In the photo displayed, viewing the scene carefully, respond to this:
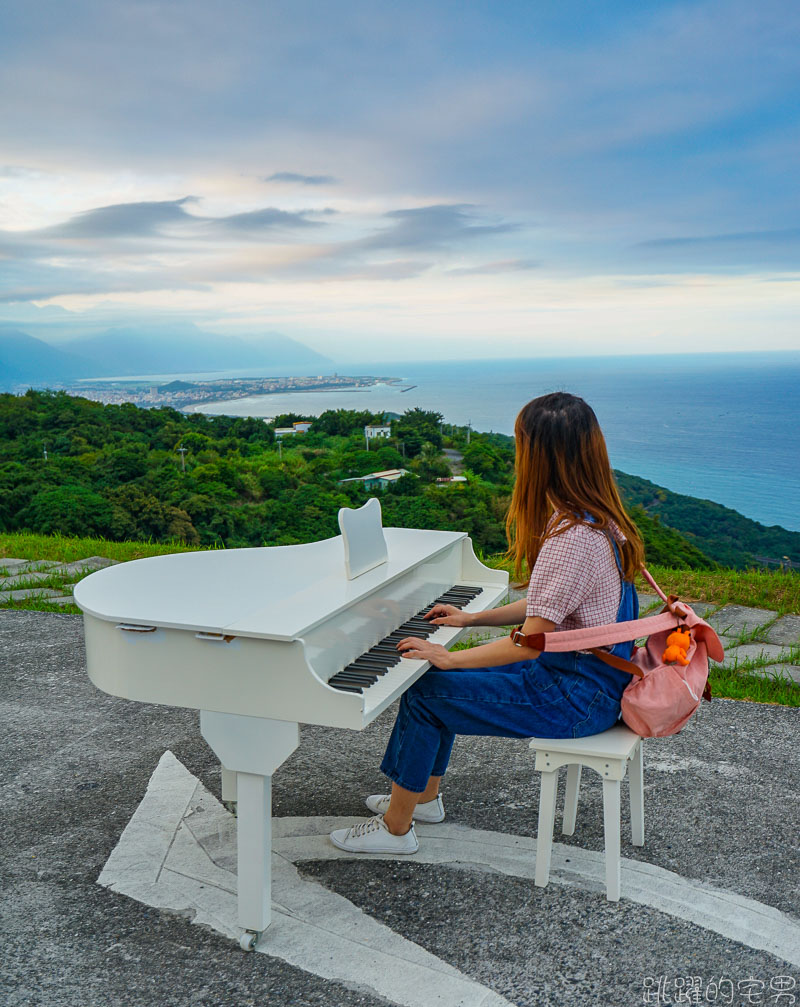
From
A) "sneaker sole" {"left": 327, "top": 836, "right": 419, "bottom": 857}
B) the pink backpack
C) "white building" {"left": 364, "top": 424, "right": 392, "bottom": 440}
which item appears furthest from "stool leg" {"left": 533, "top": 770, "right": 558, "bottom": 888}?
"white building" {"left": 364, "top": 424, "right": 392, "bottom": 440}

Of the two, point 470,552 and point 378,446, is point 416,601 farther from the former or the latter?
point 378,446

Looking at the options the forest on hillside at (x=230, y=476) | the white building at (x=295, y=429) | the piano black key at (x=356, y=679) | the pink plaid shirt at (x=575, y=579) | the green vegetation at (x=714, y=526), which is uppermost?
the pink plaid shirt at (x=575, y=579)

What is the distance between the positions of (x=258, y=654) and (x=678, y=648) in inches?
46.4

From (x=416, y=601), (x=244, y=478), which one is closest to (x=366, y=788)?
(x=416, y=601)

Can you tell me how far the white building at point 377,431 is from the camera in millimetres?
20125

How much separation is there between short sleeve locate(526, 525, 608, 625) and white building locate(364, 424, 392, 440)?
702 inches

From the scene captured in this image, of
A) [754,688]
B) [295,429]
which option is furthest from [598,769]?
[295,429]

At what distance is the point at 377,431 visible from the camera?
20.3 metres

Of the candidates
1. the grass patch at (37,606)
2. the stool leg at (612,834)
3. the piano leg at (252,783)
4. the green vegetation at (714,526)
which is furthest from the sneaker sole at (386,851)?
the green vegetation at (714,526)

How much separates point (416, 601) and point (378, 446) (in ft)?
55.1

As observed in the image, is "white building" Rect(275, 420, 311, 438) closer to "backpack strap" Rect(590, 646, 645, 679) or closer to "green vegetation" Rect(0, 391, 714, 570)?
"green vegetation" Rect(0, 391, 714, 570)

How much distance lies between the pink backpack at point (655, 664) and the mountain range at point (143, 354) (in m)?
29.3

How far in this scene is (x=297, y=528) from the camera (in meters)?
15.3

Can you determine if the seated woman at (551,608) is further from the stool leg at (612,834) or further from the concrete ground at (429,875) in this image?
the concrete ground at (429,875)
